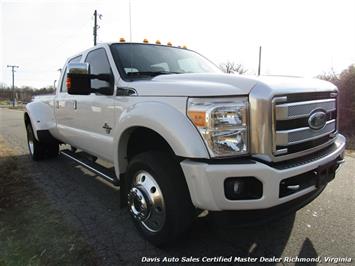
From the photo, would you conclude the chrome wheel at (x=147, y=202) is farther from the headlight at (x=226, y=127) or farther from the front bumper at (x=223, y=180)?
the headlight at (x=226, y=127)

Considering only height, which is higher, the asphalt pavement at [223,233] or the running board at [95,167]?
the running board at [95,167]

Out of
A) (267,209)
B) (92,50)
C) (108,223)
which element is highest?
(92,50)

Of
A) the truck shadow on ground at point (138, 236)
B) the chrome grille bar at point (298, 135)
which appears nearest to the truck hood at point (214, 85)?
the chrome grille bar at point (298, 135)

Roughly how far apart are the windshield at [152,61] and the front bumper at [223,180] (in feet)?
4.90

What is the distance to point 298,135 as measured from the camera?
246 cm

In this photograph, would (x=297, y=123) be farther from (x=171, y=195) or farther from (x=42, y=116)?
(x=42, y=116)

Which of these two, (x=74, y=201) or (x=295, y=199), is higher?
(x=295, y=199)

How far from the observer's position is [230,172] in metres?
2.19

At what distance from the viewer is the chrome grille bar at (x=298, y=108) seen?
230 cm

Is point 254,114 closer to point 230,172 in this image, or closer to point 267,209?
point 230,172

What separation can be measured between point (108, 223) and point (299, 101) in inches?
93.0

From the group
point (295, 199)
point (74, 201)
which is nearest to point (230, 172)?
point (295, 199)

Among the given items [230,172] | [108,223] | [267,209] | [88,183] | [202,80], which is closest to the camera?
[230,172]

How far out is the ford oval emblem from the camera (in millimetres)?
2563
